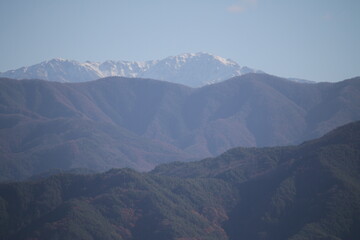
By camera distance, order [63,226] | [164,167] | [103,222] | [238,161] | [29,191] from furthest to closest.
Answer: [164,167], [238,161], [29,191], [103,222], [63,226]

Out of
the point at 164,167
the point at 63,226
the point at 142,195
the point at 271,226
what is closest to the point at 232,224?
the point at 271,226

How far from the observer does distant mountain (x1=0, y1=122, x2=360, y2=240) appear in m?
132

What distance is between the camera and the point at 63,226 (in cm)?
12769

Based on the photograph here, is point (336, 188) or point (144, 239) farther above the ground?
point (336, 188)

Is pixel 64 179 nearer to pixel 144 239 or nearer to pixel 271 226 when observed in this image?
pixel 144 239

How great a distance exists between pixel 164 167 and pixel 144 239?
64.7 m

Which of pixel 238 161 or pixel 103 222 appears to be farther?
pixel 238 161

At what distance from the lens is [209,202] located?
499 feet

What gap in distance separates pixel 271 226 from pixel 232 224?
11.6 metres

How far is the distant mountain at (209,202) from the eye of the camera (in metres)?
132

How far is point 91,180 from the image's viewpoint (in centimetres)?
15338

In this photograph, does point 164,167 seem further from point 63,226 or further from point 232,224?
point 63,226

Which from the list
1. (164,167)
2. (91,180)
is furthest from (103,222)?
(164,167)

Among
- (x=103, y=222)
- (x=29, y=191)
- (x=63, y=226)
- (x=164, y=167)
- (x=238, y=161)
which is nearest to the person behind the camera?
(x=63, y=226)
